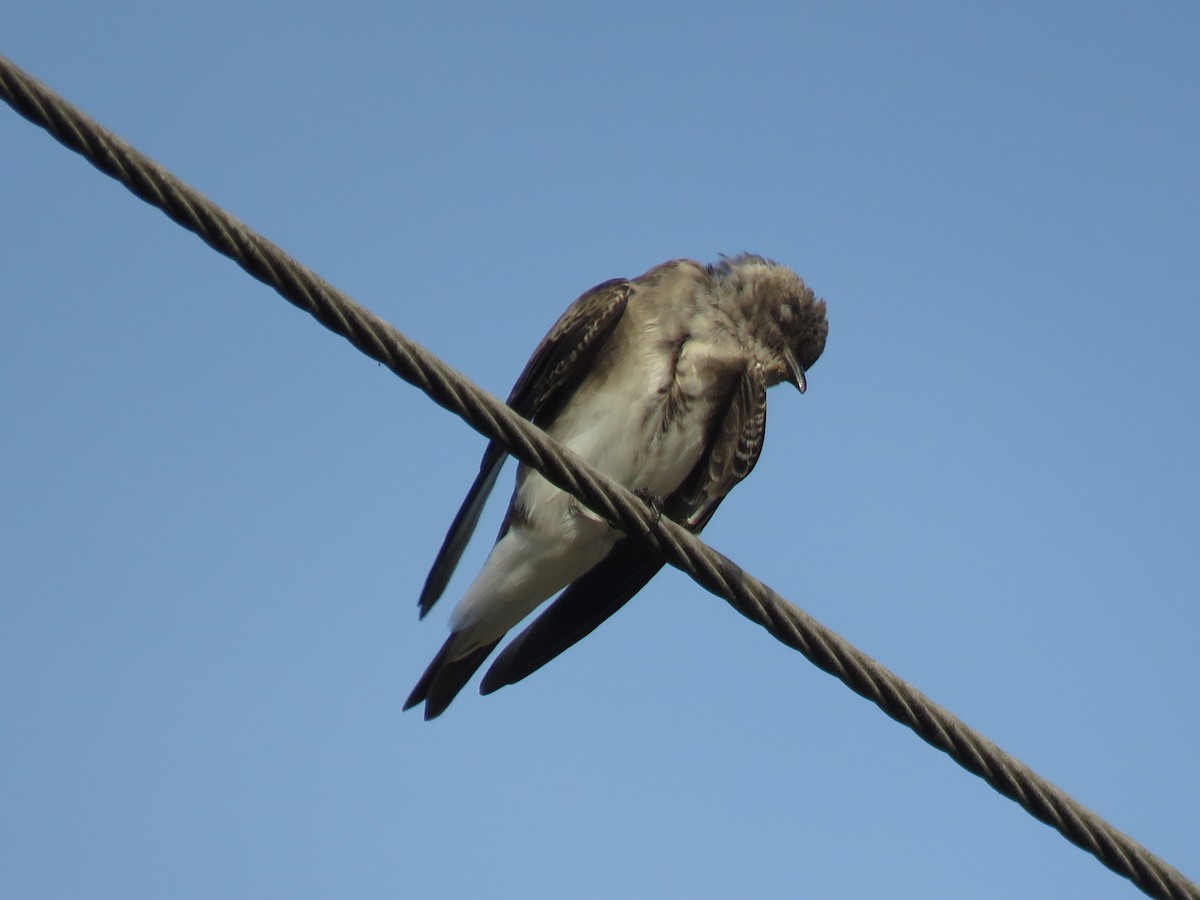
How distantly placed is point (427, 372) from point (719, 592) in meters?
0.98

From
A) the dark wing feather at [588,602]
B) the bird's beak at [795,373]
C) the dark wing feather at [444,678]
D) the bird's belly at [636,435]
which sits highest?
the bird's beak at [795,373]

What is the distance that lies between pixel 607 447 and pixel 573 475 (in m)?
2.20

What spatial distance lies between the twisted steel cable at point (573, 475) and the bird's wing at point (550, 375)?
2.12 metres

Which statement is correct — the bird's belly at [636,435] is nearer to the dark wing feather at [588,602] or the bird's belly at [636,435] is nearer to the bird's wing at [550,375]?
the bird's wing at [550,375]

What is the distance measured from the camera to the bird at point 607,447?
5.71m

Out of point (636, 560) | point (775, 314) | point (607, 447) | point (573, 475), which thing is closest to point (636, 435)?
point (607, 447)

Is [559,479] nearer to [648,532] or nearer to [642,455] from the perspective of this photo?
[648,532]

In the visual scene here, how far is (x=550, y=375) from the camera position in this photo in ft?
19.4

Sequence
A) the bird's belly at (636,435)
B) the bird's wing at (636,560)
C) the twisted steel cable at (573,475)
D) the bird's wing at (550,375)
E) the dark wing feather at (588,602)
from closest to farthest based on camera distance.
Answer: the twisted steel cable at (573,475)
the bird's belly at (636,435)
the bird's wing at (550,375)
the bird's wing at (636,560)
the dark wing feather at (588,602)

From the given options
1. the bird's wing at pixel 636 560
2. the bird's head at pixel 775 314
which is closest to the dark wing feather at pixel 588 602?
the bird's wing at pixel 636 560

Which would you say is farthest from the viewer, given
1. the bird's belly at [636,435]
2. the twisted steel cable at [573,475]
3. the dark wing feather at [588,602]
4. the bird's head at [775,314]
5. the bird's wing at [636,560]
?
the bird's head at [775,314]

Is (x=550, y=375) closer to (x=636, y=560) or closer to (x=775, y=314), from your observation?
(x=636, y=560)

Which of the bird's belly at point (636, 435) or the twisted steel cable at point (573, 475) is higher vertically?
the bird's belly at point (636, 435)

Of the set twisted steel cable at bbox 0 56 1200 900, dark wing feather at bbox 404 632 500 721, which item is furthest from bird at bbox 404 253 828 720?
twisted steel cable at bbox 0 56 1200 900
